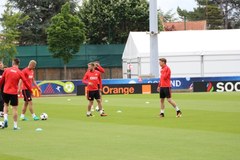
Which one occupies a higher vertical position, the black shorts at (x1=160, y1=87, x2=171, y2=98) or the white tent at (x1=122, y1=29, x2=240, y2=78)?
the white tent at (x1=122, y1=29, x2=240, y2=78)

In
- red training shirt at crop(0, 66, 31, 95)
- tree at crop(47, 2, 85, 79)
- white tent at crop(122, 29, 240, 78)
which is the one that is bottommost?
red training shirt at crop(0, 66, 31, 95)

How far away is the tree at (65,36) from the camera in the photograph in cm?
6588

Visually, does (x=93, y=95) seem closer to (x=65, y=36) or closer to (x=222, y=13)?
(x=65, y=36)

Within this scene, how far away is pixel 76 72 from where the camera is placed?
227ft

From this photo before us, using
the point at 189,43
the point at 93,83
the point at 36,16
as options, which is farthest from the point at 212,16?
the point at 93,83

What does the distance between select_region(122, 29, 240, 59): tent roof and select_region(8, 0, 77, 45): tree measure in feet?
83.8

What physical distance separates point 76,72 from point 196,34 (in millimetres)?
16696

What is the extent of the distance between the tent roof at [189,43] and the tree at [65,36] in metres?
9.80

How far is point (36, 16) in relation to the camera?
3194 inches

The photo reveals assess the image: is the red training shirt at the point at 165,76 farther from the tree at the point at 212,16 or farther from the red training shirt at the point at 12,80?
the tree at the point at 212,16

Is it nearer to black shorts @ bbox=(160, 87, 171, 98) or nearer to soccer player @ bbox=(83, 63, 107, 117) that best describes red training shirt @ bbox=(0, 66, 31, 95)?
soccer player @ bbox=(83, 63, 107, 117)

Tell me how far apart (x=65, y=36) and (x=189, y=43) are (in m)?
15.5

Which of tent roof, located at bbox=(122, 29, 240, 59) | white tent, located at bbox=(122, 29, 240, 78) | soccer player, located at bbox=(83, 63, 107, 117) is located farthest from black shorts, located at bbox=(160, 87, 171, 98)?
tent roof, located at bbox=(122, 29, 240, 59)

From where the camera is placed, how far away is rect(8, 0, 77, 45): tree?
80.2 m
